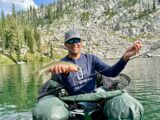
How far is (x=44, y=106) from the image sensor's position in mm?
11133

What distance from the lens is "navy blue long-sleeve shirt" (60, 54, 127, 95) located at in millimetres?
12430

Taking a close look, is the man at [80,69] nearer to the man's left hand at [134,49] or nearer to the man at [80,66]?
the man at [80,66]

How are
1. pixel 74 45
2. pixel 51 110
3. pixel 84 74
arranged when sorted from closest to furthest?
pixel 51 110 → pixel 74 45 → pixel 84 74

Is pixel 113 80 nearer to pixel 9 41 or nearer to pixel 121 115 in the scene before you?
pixel 121 115

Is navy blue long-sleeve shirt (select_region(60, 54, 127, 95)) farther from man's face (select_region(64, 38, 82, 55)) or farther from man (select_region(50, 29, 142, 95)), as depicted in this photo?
man's face (select_region(64, 38, 82, 55))

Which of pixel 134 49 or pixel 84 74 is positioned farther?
pixel 84 74

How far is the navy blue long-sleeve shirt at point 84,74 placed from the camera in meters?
12.4

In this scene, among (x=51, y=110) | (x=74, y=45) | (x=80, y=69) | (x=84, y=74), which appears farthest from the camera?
(x=84, y=74)

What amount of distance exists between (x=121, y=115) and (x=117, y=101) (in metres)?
0.52

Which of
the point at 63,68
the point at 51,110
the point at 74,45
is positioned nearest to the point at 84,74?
the point at 74,45

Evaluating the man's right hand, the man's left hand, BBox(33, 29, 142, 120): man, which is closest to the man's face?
BBox(33, 29, 142, 120): man

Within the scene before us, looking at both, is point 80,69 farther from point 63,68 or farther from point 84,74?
point 63,68

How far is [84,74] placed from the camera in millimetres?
12656

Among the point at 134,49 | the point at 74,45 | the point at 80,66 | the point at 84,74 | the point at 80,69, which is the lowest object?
the point at 84,74
